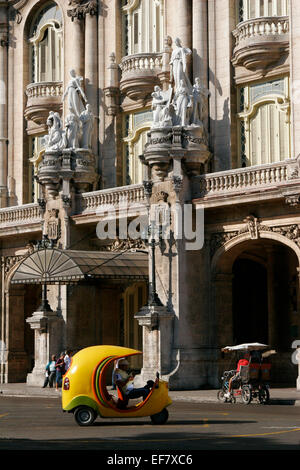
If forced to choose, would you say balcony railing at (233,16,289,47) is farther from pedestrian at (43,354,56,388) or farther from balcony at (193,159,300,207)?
pedestrian at (43,354,56,388)

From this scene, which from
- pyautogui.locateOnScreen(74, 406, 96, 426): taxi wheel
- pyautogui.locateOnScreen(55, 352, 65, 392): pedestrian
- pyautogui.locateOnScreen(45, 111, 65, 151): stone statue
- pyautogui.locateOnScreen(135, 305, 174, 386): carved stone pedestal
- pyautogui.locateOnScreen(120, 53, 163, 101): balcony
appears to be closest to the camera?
pyautogui.locateOnScreen(74, 406, 96, 426): taxi wheel

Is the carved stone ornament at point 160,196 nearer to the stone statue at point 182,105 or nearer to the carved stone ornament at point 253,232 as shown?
the carved stone ornament at point 253,232

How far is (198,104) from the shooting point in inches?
1453

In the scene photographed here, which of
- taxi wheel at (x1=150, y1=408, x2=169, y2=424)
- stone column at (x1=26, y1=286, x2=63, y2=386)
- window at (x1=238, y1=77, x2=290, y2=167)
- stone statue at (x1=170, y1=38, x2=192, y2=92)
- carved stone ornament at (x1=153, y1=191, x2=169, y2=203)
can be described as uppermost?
stone statue at (x1=170, y1=38, x2=192, y2=92)

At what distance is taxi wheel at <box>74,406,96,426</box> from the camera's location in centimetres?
2156

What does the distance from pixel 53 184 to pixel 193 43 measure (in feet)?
27.0

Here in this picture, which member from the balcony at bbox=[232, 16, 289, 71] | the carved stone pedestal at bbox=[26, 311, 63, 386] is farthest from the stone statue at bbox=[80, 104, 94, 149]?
the balcony at bbox=[232, 16, 289, 71]

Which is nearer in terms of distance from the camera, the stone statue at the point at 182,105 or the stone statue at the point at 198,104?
the stone statue at the point at 182,105

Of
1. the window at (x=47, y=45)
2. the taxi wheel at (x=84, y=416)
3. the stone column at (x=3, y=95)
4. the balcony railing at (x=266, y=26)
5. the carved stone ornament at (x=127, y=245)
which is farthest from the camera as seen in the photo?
the stone column at (x=3, y=95)

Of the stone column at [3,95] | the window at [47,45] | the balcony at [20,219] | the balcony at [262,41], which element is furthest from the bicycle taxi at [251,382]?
the stone column at [3,95]

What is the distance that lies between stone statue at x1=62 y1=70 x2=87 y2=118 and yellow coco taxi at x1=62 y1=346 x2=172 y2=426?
21.5 meters

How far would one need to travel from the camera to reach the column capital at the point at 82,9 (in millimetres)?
43750

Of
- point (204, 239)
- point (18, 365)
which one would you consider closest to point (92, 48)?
point (204, 239)

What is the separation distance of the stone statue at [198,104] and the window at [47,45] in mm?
10748
